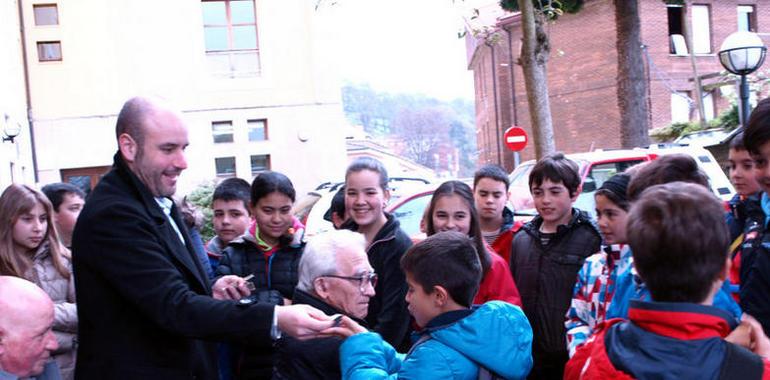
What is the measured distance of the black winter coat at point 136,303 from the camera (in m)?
2.72

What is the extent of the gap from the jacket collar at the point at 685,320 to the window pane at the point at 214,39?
23.6 meters

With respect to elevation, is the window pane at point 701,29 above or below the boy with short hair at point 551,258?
above

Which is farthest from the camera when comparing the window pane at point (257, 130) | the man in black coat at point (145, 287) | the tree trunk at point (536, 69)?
the window pane at point (257, 130)

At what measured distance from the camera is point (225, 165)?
949 inches

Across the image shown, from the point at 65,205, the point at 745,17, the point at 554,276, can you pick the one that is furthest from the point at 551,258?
the point at 745,17

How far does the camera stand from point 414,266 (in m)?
2.85

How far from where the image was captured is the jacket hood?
8.57 feet

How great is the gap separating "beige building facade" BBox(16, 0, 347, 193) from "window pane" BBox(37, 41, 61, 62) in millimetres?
33

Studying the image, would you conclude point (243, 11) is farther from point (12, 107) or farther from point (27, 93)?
point (12, 107)

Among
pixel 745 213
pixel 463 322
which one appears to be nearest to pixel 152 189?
pixel 463 322

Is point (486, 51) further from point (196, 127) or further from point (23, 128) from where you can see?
point (23, 128)

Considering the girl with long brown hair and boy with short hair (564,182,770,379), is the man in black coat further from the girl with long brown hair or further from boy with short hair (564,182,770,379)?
the girl with long brown hair

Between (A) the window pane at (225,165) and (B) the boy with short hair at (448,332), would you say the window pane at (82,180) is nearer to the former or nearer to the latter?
(A) the window pane at (225,165)

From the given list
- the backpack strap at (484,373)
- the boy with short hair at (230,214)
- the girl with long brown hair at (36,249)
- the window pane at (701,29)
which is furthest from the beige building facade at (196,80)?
the backpack strap at (484,373)
